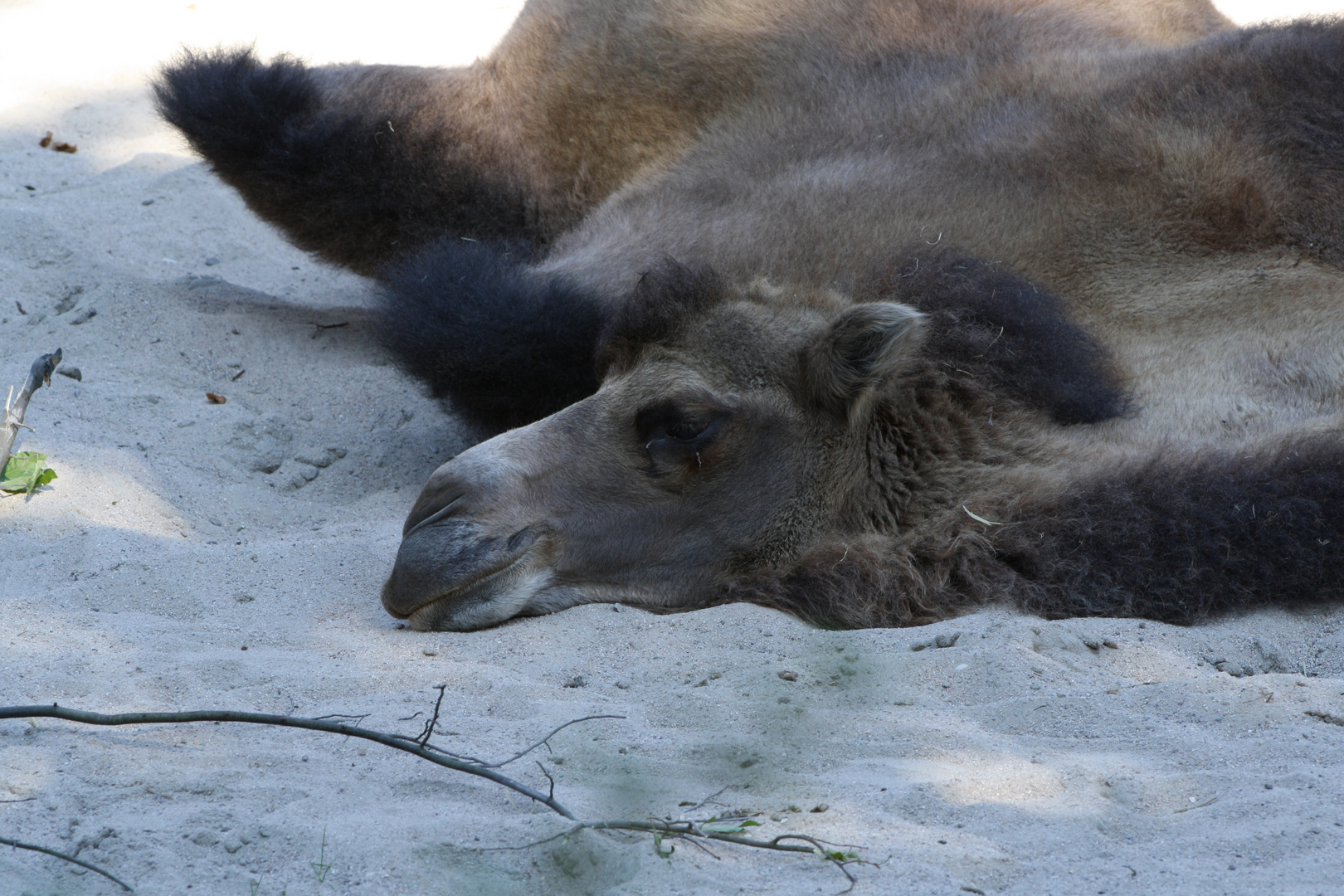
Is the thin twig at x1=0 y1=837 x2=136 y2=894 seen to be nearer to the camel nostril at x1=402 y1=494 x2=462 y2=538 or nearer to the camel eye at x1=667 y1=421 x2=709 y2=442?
the camel nostril at x1=402 y1=494 x2=462 y2=538

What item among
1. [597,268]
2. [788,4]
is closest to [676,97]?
[788,4]

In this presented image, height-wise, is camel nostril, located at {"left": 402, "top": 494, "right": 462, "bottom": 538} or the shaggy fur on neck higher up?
the shaggy fur on neck

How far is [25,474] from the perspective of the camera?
3.99m

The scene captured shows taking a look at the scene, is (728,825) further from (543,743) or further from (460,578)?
(460,578)

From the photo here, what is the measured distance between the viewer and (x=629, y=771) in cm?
233

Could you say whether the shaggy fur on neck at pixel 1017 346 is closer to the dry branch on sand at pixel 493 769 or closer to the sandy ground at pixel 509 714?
the sandy ground at pixel 509 714

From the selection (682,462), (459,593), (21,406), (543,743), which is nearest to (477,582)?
(459,593)

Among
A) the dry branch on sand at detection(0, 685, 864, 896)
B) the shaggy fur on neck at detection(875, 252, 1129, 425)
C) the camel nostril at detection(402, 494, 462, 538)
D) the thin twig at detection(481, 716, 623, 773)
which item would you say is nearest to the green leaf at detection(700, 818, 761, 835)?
the dry branch on sand at detection(0, 685, 864, 896)

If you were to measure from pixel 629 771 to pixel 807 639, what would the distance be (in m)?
1.05

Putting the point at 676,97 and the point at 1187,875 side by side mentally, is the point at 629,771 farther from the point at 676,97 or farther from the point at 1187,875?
the point at 676,97

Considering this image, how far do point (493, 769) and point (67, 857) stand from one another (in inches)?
27.7

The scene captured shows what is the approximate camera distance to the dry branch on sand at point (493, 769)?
2.13 meters

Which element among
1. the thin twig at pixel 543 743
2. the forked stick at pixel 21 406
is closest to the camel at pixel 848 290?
the thin twig at pixel 543 743

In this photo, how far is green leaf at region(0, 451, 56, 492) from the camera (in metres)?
3.96
